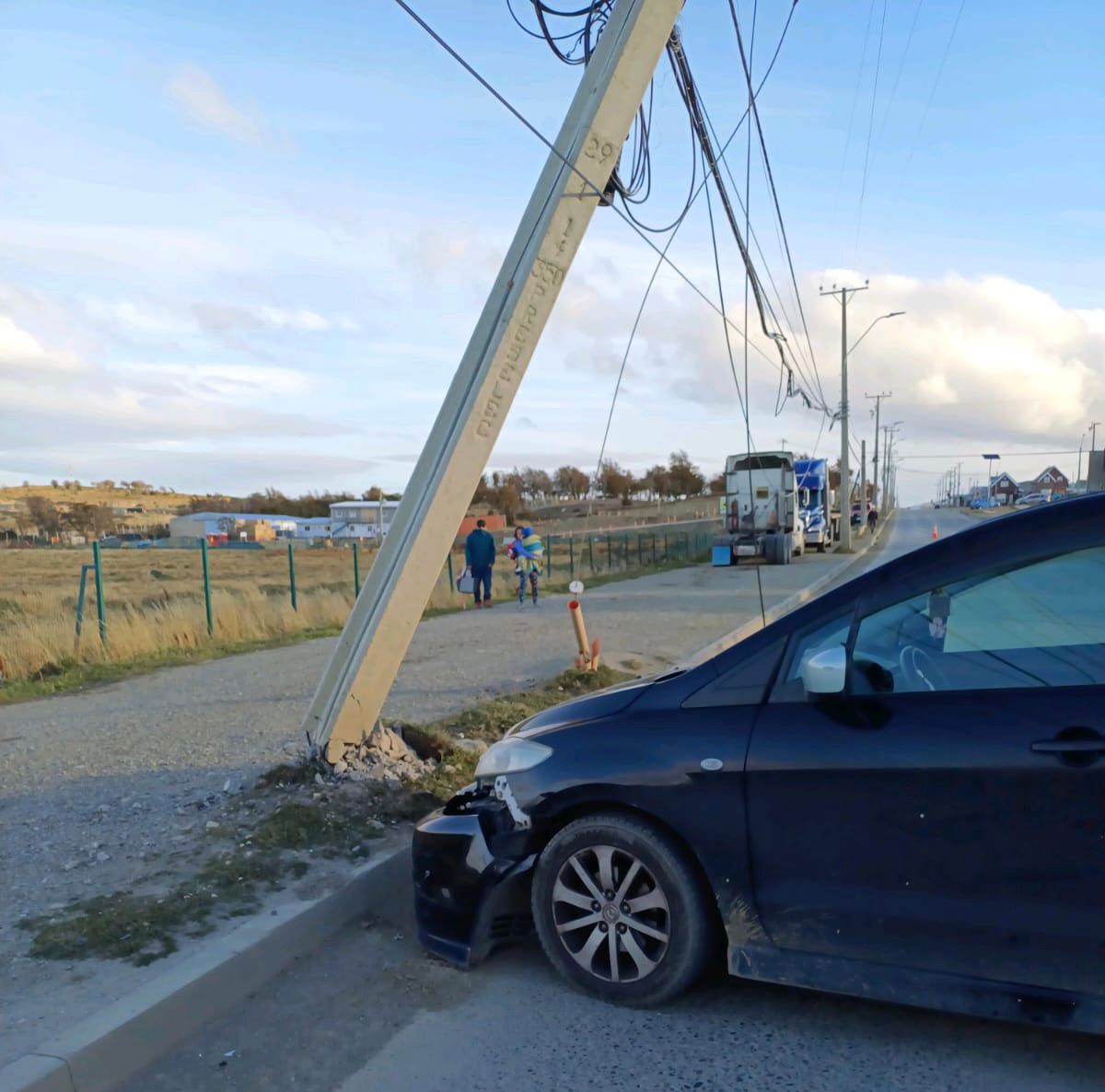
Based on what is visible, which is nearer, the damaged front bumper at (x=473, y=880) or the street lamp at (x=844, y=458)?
the damaged front bumper at (x=473, y=880)

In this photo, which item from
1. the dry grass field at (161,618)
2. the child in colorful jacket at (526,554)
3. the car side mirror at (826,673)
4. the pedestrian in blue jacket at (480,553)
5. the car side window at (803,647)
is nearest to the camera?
the car side mirror at (826,673)

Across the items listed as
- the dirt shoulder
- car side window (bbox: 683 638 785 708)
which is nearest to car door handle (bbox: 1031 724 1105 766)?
car side window (bbox: 683 638 785 708)

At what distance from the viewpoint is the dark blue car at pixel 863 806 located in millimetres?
2900

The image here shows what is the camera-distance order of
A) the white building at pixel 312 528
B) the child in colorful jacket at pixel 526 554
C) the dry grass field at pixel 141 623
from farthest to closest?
the white building at pixel 312 528
the child in colorful jacket at pixel 526 554
the dry grass field at pixel 141 623

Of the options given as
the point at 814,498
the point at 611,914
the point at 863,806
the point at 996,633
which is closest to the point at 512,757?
the point at 611,914

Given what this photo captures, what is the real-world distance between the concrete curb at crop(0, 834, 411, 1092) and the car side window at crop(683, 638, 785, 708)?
6.51 feet

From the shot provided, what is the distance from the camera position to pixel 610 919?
11.6ft

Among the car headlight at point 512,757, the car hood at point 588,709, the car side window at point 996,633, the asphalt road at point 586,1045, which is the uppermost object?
the car side window at point 996,633

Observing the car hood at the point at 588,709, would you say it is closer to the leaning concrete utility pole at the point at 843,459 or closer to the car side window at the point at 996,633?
the car side window at the point at 996,633

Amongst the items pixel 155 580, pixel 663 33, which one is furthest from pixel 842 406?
pixel 663 33

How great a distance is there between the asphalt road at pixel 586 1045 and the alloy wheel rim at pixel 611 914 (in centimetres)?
18

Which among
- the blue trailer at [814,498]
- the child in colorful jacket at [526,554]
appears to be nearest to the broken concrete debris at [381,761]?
the child in colorful jacket at [526,554]

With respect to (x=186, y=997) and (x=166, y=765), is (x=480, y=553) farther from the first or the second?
(x=186, y=997)

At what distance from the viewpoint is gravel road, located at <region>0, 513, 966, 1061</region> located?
429cm
